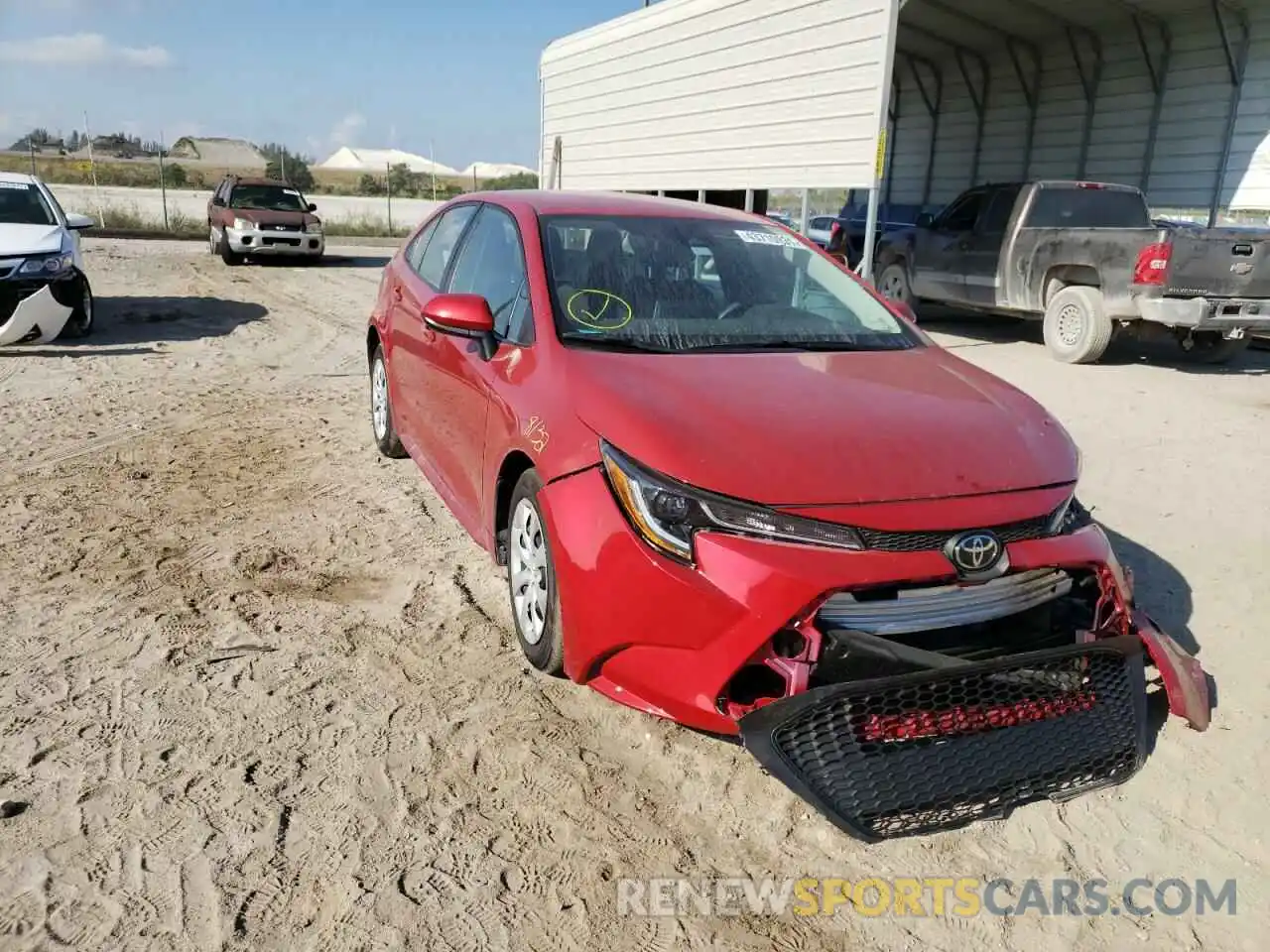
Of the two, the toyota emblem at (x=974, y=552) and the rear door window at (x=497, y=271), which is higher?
the rear door window at (x=497, y=271)

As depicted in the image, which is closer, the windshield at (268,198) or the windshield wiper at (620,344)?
the windshield wiper at (620,344)

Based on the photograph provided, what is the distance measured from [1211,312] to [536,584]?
829 centimetres

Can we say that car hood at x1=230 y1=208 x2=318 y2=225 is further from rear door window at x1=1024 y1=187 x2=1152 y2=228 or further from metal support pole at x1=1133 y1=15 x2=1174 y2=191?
metal support pole at x1=1133 y1=15 x2=1174 y2=191

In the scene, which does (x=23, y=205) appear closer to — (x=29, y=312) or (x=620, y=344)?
(x=29, y=312)

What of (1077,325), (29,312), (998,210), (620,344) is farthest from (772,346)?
(998,210)

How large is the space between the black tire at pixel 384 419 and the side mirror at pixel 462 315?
1.96 metres

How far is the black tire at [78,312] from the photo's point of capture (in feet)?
31.8

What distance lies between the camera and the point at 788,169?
11836mm

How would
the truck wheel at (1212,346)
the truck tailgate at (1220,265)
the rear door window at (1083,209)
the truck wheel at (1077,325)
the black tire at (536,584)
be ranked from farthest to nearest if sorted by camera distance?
1. the rear door window at (1083,209)
2. the truck wheel at (1212,346)
3. the truck wheel at (1077,325)
4. the truck tailgate at (1220,265)
5. the black tire at (536,584)

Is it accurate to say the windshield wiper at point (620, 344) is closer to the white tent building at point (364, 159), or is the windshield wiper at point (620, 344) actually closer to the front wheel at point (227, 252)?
the front wheel at point (227, 252)

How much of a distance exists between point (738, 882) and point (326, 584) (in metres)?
2.36

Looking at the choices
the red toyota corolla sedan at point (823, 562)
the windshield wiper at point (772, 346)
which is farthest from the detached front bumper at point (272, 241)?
the windshield wiper at point (772, 346)

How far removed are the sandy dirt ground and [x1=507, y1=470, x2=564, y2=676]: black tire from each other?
149 mm

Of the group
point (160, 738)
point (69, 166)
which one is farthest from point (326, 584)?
point (69, 166)
